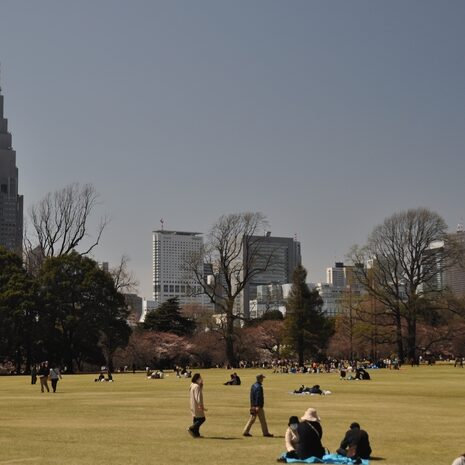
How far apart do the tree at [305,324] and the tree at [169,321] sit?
551 inches

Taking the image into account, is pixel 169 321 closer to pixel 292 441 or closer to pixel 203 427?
pixel 203 427

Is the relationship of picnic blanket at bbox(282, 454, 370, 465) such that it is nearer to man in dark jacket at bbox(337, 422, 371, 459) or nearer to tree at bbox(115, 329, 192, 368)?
man in dark jacket at bbox(337, 422, 371, 459)

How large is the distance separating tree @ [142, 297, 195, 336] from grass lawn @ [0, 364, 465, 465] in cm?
6727

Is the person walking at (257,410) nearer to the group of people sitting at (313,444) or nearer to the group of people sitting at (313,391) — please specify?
the group of people sitting at (313,444)

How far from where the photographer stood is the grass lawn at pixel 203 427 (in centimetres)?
1747

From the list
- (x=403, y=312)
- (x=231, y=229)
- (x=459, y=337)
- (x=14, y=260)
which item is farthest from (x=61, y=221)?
(x=459, y=337)

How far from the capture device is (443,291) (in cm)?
9394

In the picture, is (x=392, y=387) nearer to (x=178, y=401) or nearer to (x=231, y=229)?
(x=178, y=401)

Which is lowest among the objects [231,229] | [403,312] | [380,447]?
[380,447]

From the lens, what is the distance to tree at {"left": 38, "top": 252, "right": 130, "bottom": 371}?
3147 inches

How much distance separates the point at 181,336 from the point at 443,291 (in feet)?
107

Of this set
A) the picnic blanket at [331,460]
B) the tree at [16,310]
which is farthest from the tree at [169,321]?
the picnic blanket at [331,460]

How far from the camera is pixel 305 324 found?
100312mm

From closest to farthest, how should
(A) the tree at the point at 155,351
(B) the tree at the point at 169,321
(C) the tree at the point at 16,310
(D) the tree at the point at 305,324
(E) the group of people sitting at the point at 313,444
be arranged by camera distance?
(E) the group of people sitting at the point at 313,444 < (C) the tree at the point at 16,310 < (D) the tree at the point at 305,324 < (A) the tree at the point at 155,351 < (B) the tree at the point at 169,321
